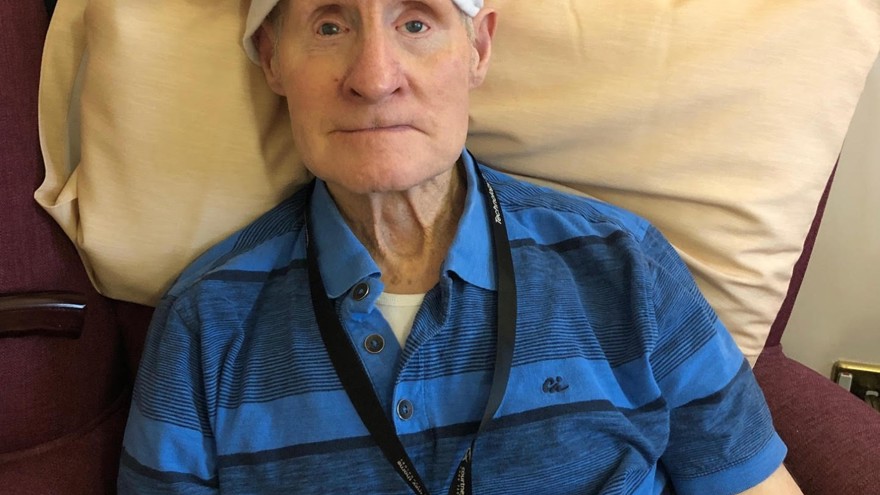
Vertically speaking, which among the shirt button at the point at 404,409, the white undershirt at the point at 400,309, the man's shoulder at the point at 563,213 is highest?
the man's shoulder at the point at 563,213

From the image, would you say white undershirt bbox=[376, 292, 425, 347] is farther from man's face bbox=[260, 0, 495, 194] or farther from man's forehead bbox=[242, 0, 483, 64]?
man's forehead bbox=[242, 0, 483, 64]

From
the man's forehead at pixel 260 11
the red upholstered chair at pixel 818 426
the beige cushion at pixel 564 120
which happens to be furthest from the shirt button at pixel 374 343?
the red upholstered chair at pixel 818 426

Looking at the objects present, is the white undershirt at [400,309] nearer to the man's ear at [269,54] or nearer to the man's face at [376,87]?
the man's face at [376,87]

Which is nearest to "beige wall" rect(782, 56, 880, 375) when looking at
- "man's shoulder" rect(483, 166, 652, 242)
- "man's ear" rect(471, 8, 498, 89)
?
"man's shoulder" rect(483, 166, 652, 242)

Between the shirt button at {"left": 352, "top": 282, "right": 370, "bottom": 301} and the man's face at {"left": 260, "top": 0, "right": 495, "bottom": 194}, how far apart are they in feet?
0.47

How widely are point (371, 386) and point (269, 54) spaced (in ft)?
1.63

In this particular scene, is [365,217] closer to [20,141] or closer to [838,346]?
[20,141]

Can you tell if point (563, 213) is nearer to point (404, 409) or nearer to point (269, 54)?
point (404, 409)

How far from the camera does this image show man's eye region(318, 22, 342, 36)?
3.29ft

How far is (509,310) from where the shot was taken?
1052 mm

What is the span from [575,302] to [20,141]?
0.85 m

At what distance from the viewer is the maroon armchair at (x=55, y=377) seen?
3.70 feet

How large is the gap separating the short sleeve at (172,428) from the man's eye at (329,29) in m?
0.45

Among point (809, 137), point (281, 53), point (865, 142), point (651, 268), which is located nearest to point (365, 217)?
point (281, 53)
